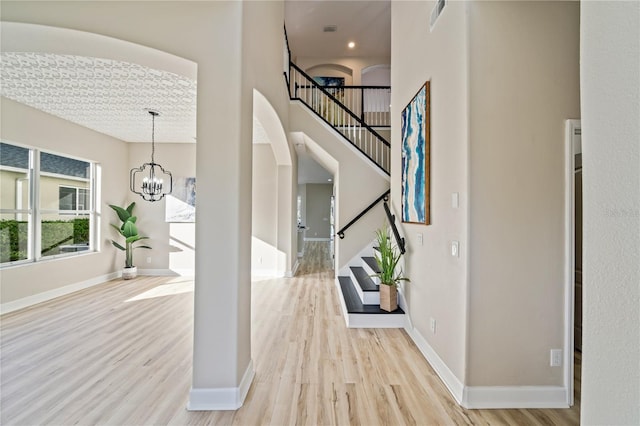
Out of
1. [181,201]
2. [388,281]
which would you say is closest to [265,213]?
[181,201]

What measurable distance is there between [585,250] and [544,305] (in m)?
1.83

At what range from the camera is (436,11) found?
101 inches

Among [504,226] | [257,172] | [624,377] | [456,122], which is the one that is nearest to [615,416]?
[624,377]

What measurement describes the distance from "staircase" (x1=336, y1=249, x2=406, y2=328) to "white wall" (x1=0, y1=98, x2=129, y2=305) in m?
4.70

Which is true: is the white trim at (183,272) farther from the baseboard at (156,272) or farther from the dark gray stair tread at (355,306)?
the dark gray stair tread at (355,306)

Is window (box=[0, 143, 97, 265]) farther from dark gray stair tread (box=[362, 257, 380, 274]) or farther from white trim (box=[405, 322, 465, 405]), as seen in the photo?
white trim (box=[405, 322, 465, 405])

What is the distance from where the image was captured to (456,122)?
88.7 inches

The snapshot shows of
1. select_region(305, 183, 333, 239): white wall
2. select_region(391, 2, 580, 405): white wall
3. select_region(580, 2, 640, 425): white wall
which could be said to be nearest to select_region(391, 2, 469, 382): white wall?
select_region(391, 2, 580, 405): white wall

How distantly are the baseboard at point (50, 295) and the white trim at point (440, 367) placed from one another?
5456 mm

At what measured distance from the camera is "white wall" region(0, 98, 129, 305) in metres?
4.07

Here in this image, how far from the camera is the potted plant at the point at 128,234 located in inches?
229

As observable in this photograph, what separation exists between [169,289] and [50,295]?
5.60 ft

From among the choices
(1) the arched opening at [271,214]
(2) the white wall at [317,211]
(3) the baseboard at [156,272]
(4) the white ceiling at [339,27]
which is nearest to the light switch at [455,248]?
(1) the arched opening at [271,214]

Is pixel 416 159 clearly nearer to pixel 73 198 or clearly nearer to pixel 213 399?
pixel 213 399
